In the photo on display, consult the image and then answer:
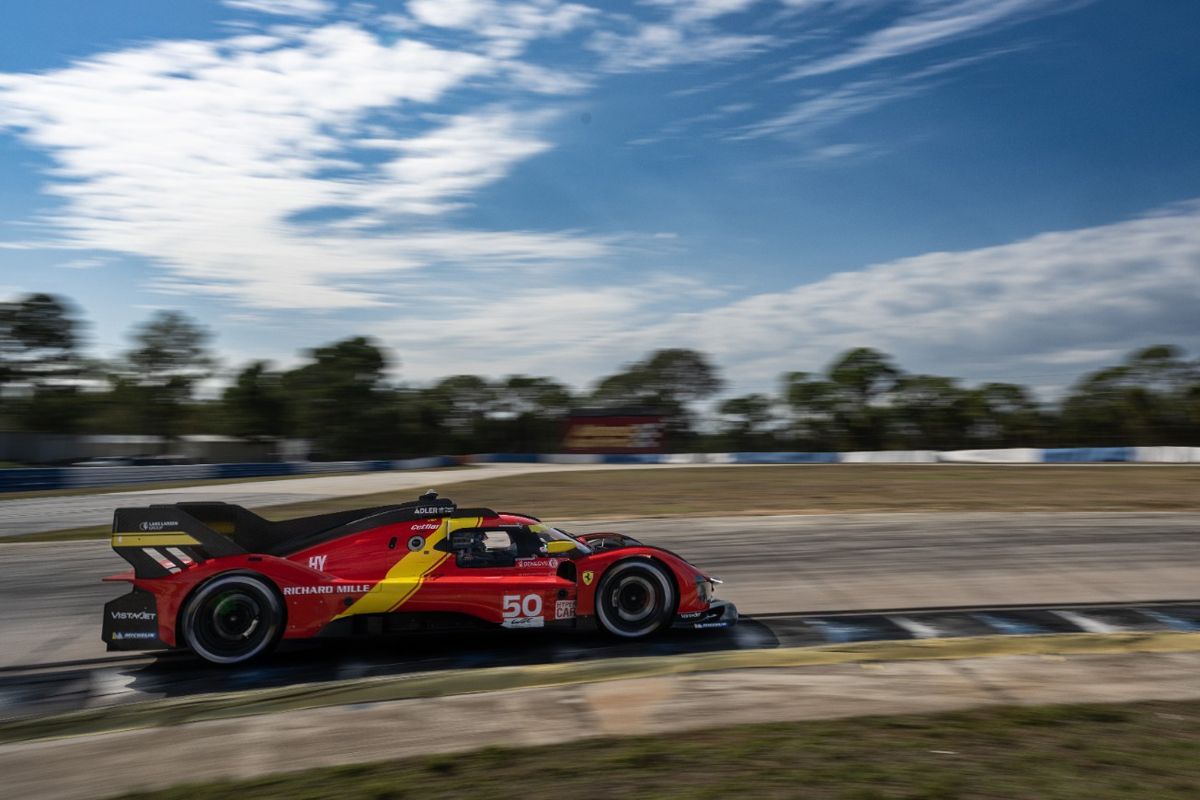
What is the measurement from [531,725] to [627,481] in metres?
30.7

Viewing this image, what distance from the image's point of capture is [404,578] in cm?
780

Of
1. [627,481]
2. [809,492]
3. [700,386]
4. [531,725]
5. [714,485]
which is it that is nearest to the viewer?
[531,725]

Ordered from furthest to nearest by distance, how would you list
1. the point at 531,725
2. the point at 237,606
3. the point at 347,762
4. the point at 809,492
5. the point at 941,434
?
the point at 941,434, the point at 809,492, the point at 237,606, the point at 531,725, the point at 347,762

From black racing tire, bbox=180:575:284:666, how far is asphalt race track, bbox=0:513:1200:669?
152 centimetres

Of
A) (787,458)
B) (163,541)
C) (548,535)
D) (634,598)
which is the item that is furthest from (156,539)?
(787,458)

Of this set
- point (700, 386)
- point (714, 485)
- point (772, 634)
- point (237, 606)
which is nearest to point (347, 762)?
point (237, 606)

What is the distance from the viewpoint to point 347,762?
5.23m

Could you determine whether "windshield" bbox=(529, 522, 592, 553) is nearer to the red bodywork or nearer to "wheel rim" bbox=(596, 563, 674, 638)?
the red bodywork

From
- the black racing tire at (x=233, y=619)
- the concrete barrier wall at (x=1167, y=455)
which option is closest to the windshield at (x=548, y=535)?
the black racing tire at (x=233, y=619)

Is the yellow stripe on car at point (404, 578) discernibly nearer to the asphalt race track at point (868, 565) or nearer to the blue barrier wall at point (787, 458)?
the asphalt race track at point (868, 565)

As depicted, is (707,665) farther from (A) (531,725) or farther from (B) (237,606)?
(B) (237,606)

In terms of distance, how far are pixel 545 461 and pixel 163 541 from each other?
67637 mm

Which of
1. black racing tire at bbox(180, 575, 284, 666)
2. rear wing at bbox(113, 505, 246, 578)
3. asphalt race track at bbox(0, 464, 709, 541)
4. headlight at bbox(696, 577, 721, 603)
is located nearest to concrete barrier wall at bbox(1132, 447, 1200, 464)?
asphalt race track at bbox(0, 464, 709, 541)

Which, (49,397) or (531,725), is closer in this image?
(531,725)
